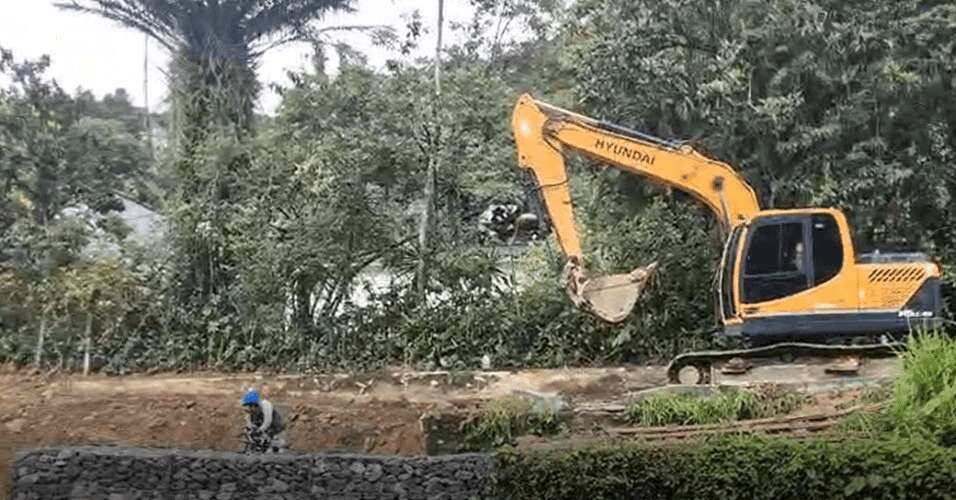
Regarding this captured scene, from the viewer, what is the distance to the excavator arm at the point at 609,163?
1309cm

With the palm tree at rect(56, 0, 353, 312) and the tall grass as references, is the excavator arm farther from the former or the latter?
the palm tree at rect(56, 0, 353, 312)

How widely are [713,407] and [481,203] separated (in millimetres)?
→ 6062

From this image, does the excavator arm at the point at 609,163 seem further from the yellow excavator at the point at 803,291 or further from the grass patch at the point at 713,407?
the grass patch at the point at 713,407

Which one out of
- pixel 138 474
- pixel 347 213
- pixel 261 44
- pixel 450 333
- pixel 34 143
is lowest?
pixel 138 474

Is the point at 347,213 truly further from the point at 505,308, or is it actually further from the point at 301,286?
the point at 505,308

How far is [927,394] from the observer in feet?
31.6

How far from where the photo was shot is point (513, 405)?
38.0 ft

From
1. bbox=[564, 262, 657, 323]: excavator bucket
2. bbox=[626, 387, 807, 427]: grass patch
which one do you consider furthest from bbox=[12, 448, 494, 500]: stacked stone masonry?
bbox=[564, 262, 657, 323]: excavator bucket

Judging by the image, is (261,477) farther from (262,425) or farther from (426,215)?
(426,215)

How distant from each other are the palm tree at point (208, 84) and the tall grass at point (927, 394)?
30.6 ft

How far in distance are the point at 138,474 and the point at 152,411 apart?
8.58ft

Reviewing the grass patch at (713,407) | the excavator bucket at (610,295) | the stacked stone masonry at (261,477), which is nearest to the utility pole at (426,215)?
the excavator bucket at (610,295)

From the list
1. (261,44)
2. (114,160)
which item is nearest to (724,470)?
(261,44)

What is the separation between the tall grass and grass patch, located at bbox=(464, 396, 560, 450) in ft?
10.1
